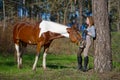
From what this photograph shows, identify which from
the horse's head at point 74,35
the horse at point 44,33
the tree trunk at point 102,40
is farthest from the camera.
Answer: the horse at point 44,33

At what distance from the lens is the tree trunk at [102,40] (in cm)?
1256

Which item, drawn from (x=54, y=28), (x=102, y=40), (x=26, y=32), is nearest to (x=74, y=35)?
(x=54, y=28)

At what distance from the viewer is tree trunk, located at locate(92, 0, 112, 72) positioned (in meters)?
12.6

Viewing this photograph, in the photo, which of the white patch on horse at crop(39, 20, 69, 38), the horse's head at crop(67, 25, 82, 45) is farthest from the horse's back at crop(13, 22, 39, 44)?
the horse's head at crop(67, 25, 82, 45)

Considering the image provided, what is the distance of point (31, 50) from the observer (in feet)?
79.2

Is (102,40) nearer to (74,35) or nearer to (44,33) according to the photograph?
(74,35)

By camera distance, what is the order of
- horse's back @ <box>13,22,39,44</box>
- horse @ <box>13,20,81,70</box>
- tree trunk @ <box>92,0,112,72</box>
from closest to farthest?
1. tree trunk @ <box>92,0,112,72</box>
2. horse @ <box>13,20,81,70</box>
3. horse's back @ <box>13,22,39,44</box>

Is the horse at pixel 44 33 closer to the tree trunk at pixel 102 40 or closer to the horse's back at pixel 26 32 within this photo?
the horse's back at pixel 26 32

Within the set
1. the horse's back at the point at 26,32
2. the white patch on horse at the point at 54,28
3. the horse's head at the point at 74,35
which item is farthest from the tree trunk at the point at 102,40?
the horse's back at the point at 26,32

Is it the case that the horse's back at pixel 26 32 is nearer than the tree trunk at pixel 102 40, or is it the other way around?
the tree trunk at pixel 102 40

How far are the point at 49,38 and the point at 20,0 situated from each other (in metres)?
53.9

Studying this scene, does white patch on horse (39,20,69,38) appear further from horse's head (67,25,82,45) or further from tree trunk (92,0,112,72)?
tree trunk (92,0,112,72)

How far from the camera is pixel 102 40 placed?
12.6 metres

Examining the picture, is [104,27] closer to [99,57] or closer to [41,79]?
[99,57]
